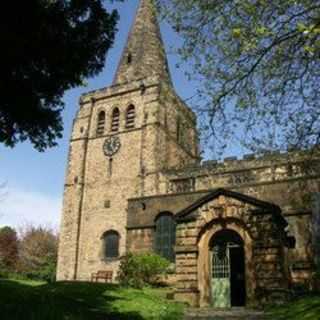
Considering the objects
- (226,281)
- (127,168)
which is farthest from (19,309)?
(127,168)

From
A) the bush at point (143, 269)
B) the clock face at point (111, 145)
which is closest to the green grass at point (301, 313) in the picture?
the bush at point (143, 269)

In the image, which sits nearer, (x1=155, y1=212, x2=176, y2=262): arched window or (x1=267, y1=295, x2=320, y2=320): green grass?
(x1=267, y1=295, x2=320, y2=320): green grass

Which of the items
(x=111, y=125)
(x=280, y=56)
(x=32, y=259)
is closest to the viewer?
(x=280, y=56)

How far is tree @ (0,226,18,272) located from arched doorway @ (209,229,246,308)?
120 ft

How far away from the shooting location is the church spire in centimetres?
4112

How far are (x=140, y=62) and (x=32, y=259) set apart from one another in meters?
25.6

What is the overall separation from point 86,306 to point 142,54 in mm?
32132

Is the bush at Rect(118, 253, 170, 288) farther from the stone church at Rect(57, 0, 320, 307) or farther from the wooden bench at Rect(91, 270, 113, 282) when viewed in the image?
the wooden bench at Rect(91, 270, 113, 282)

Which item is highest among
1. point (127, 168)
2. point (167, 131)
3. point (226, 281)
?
point (167, 131)

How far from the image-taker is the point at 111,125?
3966cm

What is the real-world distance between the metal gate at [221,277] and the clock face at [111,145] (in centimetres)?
2164

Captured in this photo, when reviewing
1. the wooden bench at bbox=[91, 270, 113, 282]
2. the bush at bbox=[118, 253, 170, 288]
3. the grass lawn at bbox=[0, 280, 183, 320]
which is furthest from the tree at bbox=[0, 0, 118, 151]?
the wooden bench at bbox=[91, 270, 113, 282]

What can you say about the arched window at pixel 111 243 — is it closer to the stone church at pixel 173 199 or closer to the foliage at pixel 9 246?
the stone church at pixel 173 199

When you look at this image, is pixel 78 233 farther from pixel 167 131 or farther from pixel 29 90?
pixel 29 90
